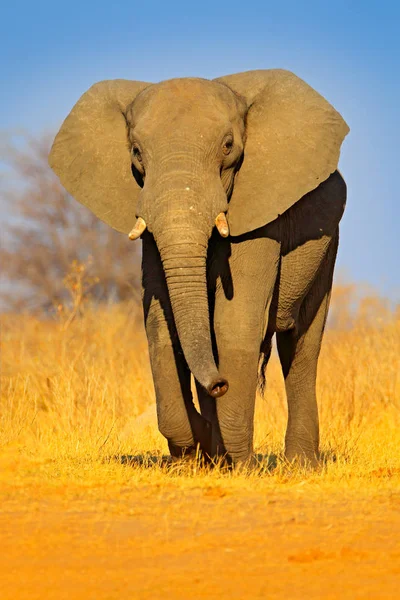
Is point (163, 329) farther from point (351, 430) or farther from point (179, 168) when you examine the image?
point (351, 430)

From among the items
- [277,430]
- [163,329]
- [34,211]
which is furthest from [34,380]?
[34,211]

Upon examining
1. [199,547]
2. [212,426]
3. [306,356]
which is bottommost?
[199,547]

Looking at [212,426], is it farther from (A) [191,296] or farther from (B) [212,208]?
(B) [212,208]

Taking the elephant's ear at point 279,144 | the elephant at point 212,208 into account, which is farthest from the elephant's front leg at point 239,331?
the elephant's ear at point 279,144

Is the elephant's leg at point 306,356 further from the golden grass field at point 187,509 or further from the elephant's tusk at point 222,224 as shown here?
the elephant's tusk at point 222,224

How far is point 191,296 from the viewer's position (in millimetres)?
7000

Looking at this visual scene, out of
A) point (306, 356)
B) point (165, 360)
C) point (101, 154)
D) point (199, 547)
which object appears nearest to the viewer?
point (199, 547)

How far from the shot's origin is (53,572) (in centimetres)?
438

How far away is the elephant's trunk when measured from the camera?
6.78m

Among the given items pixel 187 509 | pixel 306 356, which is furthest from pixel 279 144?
pixel 187 509

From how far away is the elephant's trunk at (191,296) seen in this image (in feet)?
Result: 22.2

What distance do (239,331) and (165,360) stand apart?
589 mm

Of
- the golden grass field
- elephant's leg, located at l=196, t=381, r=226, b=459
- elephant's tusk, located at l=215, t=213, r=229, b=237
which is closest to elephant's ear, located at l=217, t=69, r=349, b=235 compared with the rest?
elephant's tusk, located at l=215, t=213, r=229, b=237

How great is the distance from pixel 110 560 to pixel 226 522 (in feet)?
3.02
